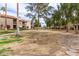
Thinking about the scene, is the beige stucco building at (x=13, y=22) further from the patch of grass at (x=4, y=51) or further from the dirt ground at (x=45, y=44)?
the patch of grass at (x=4, y=51)

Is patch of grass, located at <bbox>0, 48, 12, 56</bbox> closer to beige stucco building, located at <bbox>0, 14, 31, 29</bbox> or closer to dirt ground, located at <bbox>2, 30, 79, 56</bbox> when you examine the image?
dirt ground, located at <bbox>2, 30, 79, 56</bbox>

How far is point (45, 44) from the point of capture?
2209 millimetres

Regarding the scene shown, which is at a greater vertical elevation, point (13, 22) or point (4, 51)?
point (13, 22)

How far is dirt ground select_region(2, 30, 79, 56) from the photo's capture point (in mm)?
2184

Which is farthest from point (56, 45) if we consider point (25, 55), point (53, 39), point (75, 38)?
point (25, 55)

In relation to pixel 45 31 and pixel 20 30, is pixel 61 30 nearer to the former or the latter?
pixel 45 31

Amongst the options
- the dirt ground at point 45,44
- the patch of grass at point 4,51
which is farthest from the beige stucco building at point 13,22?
the patch of grass at point 4,51

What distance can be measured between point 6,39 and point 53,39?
1.70ft

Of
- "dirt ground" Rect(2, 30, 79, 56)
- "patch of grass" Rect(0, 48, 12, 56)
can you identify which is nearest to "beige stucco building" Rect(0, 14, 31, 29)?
"dirt ground" Rect(2, 30, 79, 56)

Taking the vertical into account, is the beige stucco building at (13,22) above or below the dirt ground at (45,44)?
above

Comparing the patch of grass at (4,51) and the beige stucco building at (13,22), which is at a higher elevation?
the beige stucco building at (13,22)

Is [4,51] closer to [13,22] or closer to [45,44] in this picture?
[13,22]

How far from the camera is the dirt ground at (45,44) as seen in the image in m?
2.18

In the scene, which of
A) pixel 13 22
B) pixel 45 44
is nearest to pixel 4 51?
pixel 13 22
